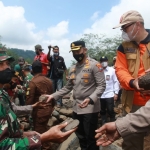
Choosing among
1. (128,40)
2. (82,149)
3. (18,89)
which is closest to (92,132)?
(82,149)

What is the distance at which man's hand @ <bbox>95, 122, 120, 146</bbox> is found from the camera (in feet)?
6.79

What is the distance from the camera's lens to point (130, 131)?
2.01 m

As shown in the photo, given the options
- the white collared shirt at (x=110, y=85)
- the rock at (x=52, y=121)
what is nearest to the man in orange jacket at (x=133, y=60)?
the white collared shirt at (x=110, y=85)

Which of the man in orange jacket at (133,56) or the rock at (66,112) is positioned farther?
the rock at (66,112)

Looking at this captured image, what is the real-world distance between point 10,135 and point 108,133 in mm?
951

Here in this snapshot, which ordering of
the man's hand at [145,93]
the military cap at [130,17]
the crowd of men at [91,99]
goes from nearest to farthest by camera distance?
1. the crowd of men at [91,99]
2. the man's hand at [145,93]
3. the military cap at [130,17]

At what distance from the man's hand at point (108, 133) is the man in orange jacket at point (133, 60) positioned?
Answer: 1.00m

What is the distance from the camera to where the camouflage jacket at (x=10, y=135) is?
1904mm

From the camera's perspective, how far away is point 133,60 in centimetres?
315

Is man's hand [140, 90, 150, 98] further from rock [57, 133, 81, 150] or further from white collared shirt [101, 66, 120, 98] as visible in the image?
white collared shirt [101, 66, 120, 98]

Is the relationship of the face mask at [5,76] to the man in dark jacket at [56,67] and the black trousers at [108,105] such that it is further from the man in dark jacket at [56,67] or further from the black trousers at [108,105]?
the man in dark jacket at [56,67]

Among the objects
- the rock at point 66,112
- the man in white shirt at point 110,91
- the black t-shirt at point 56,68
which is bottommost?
the rock at point 66,112

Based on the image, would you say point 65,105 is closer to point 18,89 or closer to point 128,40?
point 18,89

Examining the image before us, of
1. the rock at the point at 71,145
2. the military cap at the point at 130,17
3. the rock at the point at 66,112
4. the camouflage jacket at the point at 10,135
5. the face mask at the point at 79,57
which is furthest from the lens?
the rock at the point at 66,112
